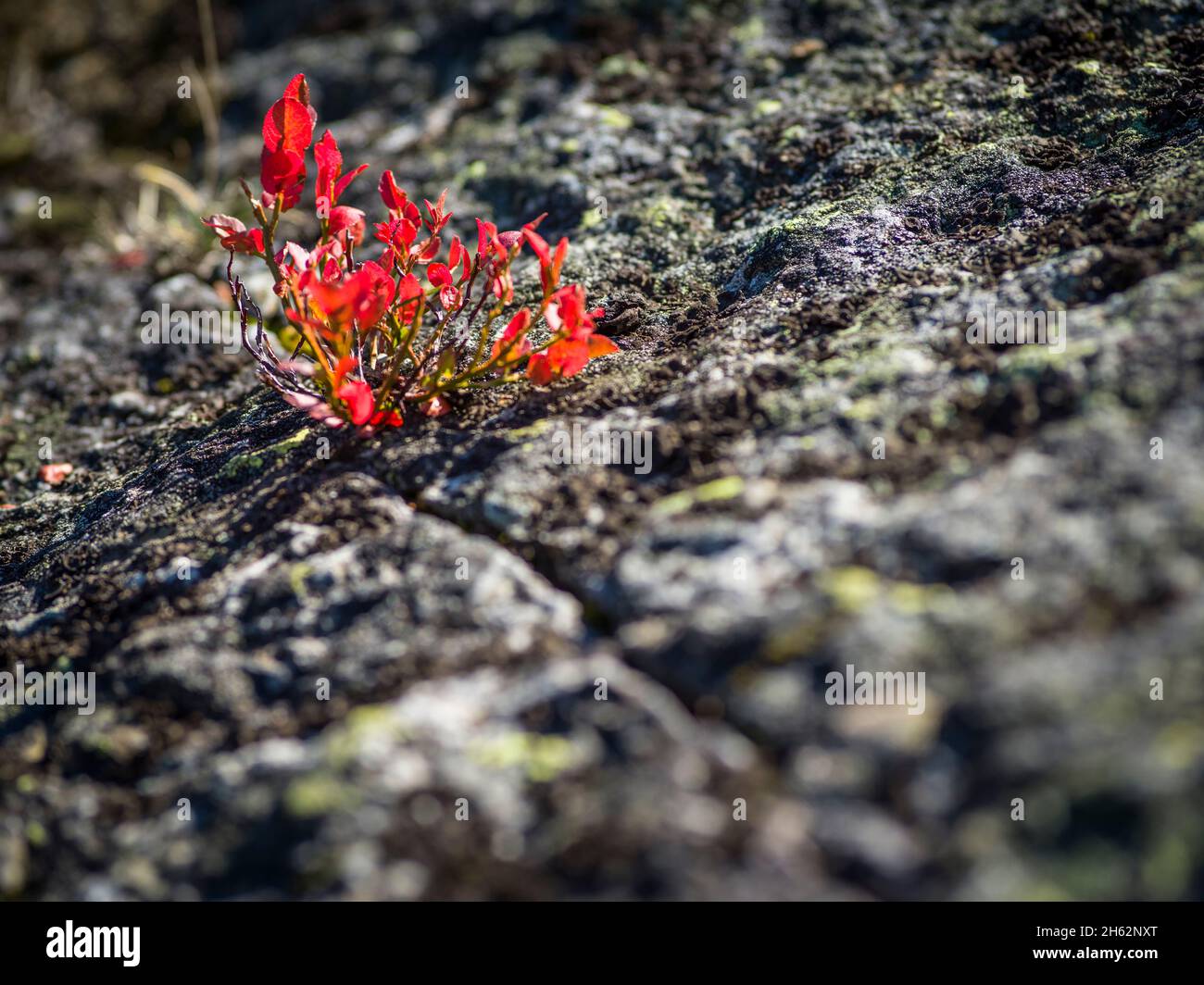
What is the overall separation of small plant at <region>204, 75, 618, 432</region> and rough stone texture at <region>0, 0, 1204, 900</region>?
6.5 inches

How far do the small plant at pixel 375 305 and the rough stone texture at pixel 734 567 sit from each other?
0.16 metres

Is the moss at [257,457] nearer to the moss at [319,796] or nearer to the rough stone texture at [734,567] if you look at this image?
the rough stone texture at [734,567]

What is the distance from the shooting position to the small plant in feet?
8.58

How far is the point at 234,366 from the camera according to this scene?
4.11 metres

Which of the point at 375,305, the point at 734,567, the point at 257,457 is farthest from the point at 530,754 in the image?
the point at 257,457

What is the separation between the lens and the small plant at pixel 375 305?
8.58ft

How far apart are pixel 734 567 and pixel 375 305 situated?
1.33 meters

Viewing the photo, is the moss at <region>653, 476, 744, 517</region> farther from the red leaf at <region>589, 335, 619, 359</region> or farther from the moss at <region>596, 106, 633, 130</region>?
the moss at <region>596, 106, 633, 130</region>

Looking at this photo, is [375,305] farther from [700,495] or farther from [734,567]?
[734,567]

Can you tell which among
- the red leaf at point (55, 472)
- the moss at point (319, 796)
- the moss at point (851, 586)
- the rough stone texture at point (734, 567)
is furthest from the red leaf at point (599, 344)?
the red leaf at point (55, 472)

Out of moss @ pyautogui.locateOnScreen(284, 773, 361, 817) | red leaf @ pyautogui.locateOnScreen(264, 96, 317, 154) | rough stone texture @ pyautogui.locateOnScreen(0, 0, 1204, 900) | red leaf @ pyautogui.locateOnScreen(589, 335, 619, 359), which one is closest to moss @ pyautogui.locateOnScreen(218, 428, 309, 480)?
rough stone texture @ pyautogui.locateOnScreen(0, 0, 1204, 900)

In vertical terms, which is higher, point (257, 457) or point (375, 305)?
point (375, 305)

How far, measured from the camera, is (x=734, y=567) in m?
2.07
